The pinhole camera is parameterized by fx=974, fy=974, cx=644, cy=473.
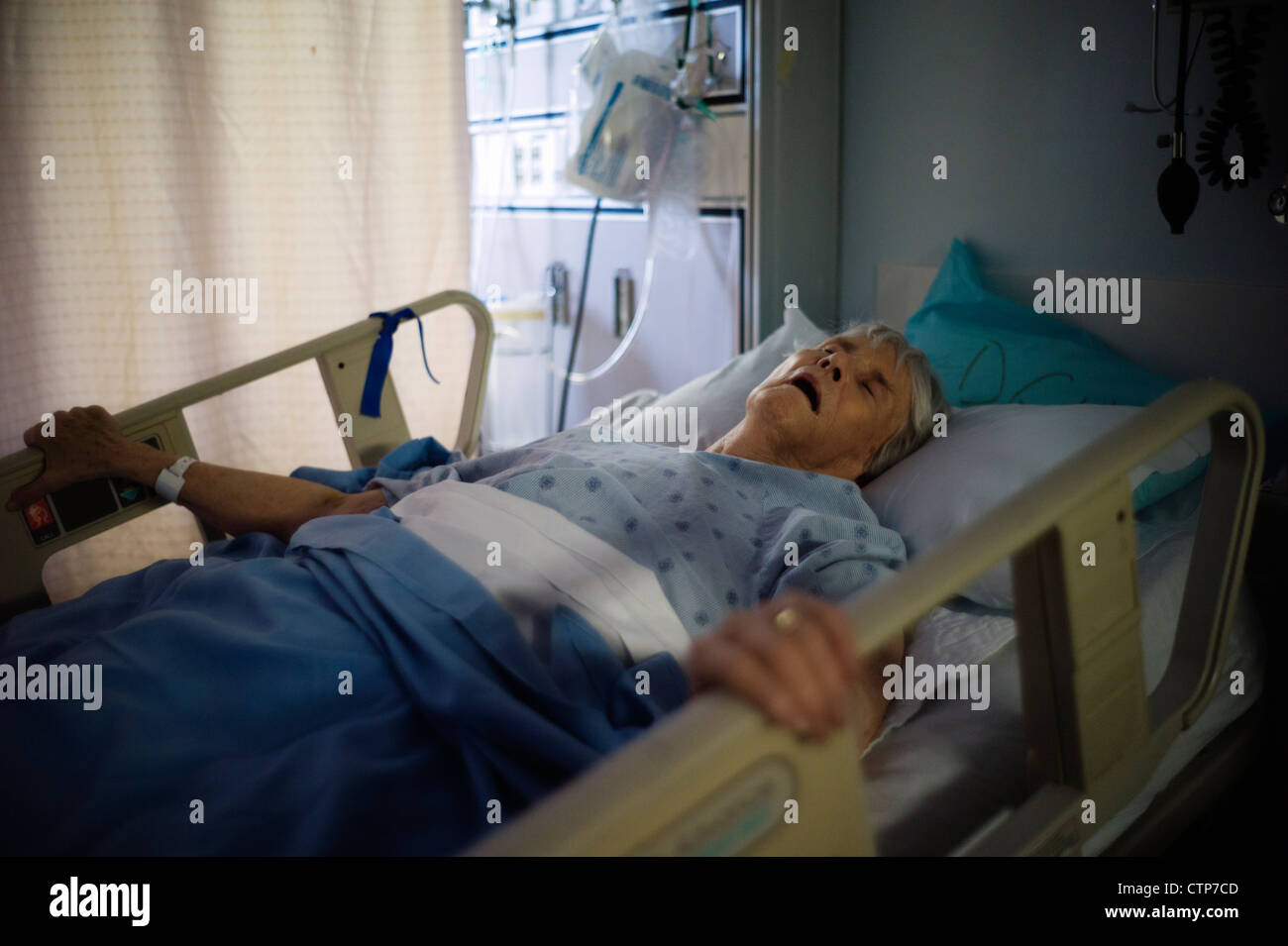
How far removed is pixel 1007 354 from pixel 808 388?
1.74ft

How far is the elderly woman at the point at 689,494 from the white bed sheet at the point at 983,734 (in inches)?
2.7

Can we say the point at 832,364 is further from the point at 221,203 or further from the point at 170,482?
the point at 221,203

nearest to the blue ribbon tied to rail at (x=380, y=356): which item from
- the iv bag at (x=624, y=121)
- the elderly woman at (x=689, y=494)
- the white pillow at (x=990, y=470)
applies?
the elderly woman at (x=689, y=494)

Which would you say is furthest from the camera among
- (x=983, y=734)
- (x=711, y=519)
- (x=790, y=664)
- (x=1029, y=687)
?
(x=711, y=519)

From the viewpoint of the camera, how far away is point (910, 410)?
1.66m

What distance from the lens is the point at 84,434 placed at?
5.21 ft

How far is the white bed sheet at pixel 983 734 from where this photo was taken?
3.65 ft

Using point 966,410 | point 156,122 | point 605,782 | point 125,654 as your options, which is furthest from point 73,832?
point 156,122

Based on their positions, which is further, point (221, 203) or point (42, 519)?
point (221, 203)

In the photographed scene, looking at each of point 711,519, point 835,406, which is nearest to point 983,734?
point 711,519

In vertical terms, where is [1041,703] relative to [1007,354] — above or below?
below

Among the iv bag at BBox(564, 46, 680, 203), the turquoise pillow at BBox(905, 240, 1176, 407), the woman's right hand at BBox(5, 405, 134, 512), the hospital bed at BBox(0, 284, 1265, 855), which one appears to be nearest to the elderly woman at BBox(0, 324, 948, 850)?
the woman's right hand at BBox(5, 405, 134, 512)

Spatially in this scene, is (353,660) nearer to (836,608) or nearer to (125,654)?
(125,654)

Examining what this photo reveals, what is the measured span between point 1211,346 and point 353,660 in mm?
1587
